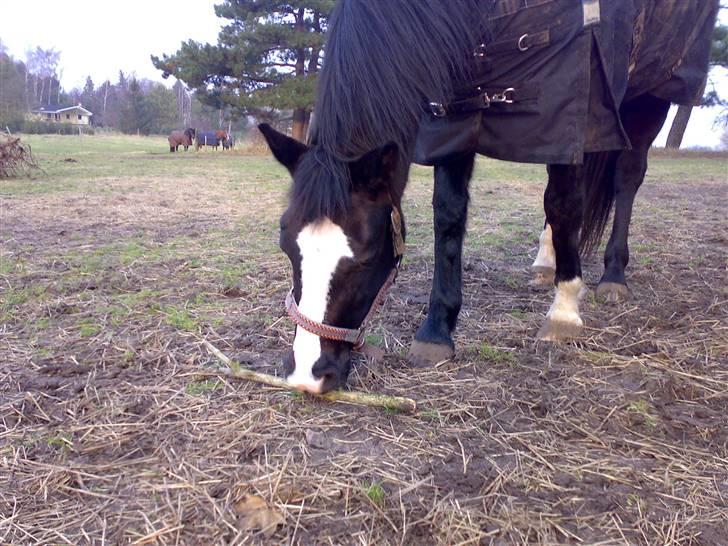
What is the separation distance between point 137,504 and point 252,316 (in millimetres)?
1433

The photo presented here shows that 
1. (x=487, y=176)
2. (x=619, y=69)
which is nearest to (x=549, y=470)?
(x=619, y=69)

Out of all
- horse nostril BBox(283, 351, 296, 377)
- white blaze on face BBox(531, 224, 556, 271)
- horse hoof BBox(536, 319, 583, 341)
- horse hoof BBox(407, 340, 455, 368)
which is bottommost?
horse hoof BBox(407, 340, 455, 368)

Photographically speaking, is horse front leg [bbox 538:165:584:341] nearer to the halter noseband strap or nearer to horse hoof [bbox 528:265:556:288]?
horse hoof [bbox 528:265:556:288]

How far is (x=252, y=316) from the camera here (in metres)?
2.84

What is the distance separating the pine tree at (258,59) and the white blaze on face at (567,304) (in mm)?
17402

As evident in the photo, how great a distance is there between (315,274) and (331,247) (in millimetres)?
99

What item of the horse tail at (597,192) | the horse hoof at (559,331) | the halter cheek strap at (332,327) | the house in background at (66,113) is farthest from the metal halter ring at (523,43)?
the house in background at (66,113)

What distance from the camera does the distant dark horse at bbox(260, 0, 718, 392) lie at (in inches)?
72.7

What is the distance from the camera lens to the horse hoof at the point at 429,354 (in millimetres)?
2371

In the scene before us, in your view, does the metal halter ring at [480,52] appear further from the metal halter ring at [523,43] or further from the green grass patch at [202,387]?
the green grass patch at [202,387]

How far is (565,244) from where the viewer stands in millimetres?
2734

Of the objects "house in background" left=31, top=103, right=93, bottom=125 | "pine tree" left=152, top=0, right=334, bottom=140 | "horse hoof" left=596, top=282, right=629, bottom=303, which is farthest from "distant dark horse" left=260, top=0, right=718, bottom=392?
"house in background" left=31, top=103, right=93, bottom=125

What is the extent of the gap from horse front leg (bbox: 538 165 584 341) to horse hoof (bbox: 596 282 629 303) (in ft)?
1.94

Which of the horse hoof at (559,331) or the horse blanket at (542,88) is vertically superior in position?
the horse blanket at (542,88)
